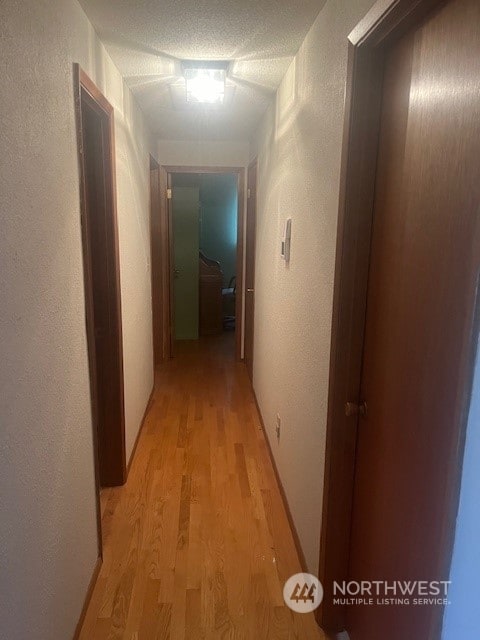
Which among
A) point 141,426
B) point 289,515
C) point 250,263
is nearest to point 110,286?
point 141,426

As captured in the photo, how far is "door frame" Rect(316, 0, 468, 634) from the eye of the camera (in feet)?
3.92

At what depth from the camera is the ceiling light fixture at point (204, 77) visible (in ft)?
7.32

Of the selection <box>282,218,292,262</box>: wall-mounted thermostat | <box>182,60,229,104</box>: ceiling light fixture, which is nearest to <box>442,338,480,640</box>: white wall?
<box>282,218,292,262</box>: wall-mounted thermostat

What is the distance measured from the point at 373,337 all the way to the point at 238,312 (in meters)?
3.32

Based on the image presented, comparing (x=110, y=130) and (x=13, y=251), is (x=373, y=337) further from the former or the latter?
(x=110, y=130)

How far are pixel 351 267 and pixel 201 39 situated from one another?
1.29 metres

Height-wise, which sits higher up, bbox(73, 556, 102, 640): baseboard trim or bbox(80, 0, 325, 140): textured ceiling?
bbox(80, 0, 325, 140): textured ceiling

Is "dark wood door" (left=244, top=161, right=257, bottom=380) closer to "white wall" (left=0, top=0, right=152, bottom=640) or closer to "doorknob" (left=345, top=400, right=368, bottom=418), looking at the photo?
"white wall" (left=0, top=0, right=152, bottom=640)

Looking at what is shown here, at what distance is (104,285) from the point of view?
7.55 feet

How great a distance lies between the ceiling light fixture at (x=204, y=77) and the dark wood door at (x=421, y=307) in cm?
127

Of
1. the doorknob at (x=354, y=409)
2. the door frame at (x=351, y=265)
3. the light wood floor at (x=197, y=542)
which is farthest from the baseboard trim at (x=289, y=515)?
the doorknob at (x=354, y=409)

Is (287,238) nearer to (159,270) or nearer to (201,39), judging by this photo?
(201,39)

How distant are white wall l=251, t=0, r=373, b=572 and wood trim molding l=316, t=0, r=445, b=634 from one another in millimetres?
101

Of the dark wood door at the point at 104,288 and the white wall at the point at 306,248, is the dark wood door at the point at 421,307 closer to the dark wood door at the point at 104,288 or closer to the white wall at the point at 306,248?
the white wall at the point at 306,248
